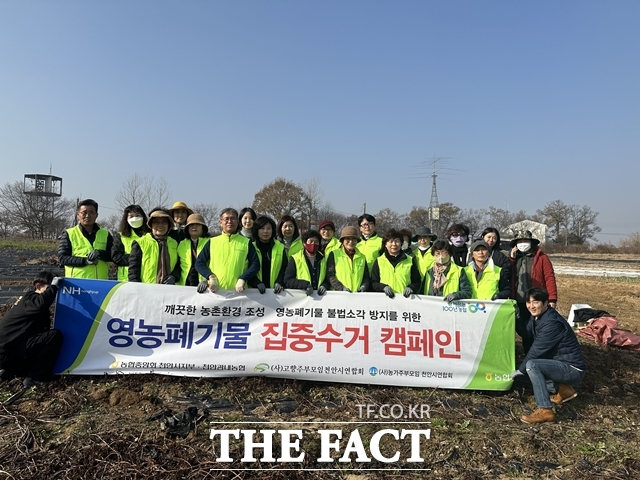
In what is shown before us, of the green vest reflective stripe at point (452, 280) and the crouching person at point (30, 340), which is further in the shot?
the green vest reflective stripe at point (452, 280)

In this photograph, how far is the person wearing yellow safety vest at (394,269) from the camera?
4.64 metres

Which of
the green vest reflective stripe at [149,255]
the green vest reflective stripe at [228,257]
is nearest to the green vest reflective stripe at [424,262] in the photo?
the green vest reflective stripe at [228,257]

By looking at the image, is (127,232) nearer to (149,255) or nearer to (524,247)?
(149,255)

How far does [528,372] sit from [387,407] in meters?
1.57

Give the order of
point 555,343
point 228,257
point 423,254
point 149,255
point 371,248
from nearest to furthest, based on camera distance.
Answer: point 555,343 → point 228,257 → point 149,255 → point 423,254 → point 371,248

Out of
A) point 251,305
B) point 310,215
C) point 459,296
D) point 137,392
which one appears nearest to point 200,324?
point 251,305

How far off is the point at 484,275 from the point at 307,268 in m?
2.14

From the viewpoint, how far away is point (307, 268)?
182 inches

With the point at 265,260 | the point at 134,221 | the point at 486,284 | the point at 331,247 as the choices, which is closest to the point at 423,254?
the point at 486,284

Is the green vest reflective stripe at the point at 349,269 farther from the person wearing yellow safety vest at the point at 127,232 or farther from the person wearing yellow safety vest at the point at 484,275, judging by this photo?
the person wearing yellow safety vest at the point at 127,232

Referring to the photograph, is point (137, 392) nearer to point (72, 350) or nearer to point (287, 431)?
point (72, 350)

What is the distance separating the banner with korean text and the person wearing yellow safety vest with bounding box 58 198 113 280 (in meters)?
0.24

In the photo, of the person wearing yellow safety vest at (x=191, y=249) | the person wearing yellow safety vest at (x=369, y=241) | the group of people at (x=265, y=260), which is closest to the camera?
the group of people at (x=265, y=260)

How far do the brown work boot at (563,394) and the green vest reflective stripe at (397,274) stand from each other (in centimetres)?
195
